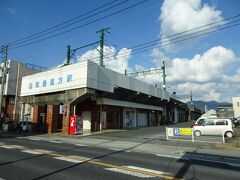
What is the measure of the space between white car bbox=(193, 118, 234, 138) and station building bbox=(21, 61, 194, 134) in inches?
492

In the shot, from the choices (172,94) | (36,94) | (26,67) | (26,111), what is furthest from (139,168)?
(172,94)

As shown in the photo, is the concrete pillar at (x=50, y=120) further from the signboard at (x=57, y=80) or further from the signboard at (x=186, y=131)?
the signboard at (x=186, y=131)

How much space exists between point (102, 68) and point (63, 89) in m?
5.53

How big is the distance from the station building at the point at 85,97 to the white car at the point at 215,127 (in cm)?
1250

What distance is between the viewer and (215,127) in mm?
22312

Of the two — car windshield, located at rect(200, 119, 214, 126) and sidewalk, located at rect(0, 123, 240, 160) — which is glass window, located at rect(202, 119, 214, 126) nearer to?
car windshield, located at rect(200, 119, 214, 126)

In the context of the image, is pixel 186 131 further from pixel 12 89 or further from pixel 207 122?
pixel 12 89

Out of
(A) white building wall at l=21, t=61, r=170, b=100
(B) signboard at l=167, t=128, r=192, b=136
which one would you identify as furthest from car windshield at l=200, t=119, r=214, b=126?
(A) white building wall at l=21, t=61, r=170, b=100

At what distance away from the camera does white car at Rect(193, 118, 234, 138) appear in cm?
2205

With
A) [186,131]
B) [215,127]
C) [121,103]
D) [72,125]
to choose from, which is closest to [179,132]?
[186,131]

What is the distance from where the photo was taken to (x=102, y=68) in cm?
2956

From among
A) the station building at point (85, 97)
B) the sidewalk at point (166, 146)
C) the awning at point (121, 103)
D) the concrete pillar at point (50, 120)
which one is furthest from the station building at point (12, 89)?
the sidewalk at point (166, 146)

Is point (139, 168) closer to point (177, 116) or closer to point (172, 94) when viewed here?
point (172, 94)

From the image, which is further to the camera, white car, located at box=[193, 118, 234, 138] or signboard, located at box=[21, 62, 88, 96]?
signboard, located at box=[21, 62, 88, 96]
